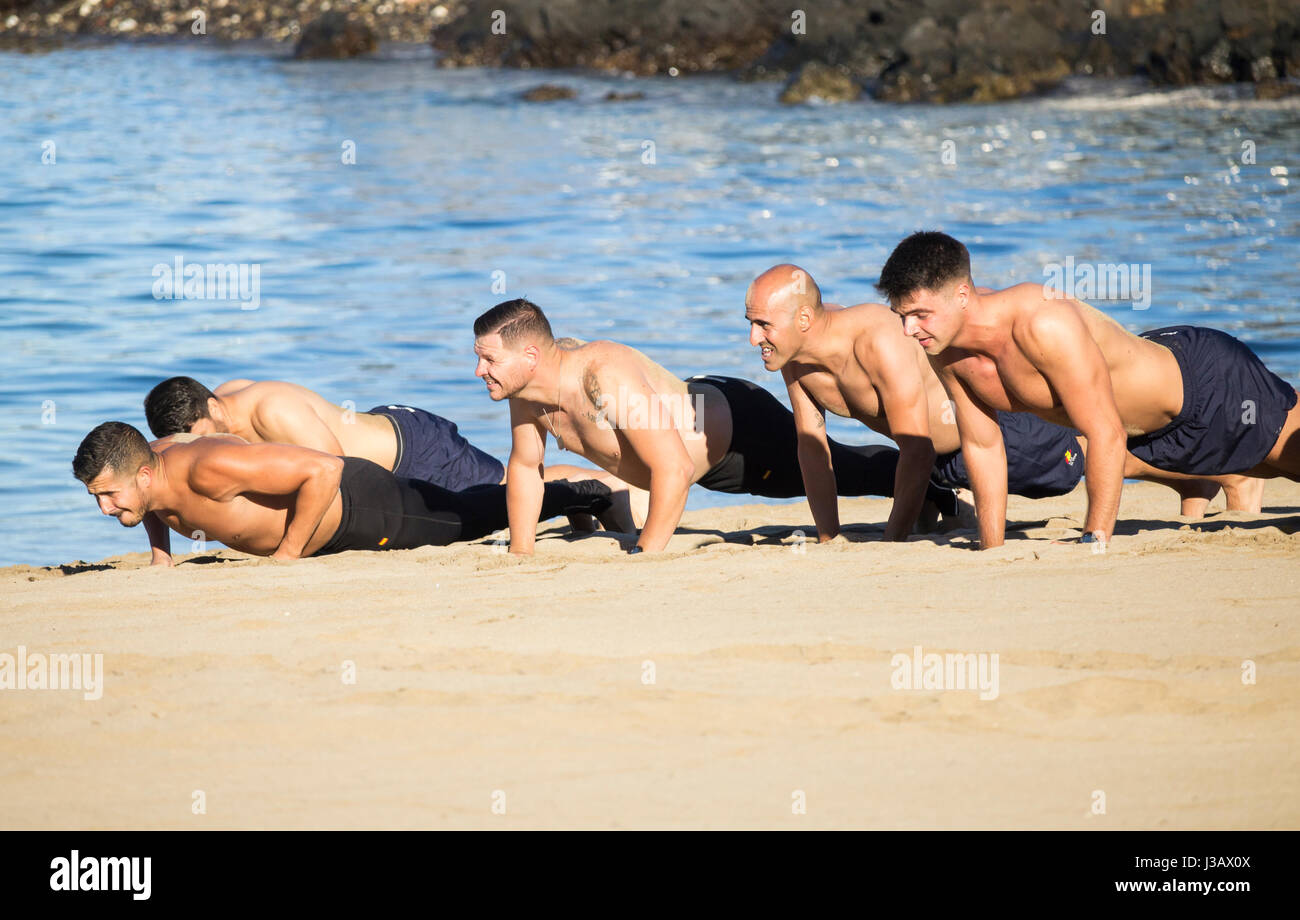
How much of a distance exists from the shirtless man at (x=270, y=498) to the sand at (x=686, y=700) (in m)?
0.78

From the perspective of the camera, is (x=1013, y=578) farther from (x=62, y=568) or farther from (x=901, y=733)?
(x=62, y=568)

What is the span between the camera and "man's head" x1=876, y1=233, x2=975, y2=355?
5.12 meters

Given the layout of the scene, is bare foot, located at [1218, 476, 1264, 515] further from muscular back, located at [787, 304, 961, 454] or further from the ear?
the ear

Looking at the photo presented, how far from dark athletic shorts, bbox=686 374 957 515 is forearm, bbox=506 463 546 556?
0.89 meters

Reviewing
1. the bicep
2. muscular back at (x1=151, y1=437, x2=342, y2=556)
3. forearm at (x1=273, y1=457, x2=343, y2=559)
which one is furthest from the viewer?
the bicep

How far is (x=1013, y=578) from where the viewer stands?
4656mm

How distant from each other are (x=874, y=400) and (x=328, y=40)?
31458 millimetres

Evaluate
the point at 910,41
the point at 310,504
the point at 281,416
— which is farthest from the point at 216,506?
the point at 910,41

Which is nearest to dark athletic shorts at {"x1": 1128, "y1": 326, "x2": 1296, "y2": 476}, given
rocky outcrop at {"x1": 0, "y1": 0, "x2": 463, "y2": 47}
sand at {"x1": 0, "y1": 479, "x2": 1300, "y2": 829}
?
sand at {"x1": 0, "y1": 479, "x2": 1300, "y2": 829}

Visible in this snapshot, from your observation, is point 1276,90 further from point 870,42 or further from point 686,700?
point 686,700

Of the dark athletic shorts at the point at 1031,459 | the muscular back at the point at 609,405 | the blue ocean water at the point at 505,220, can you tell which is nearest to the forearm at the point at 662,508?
the muscular back at the point at 609,405

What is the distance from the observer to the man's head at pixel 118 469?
5.65 metres

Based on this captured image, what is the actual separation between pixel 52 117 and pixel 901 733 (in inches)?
1029
